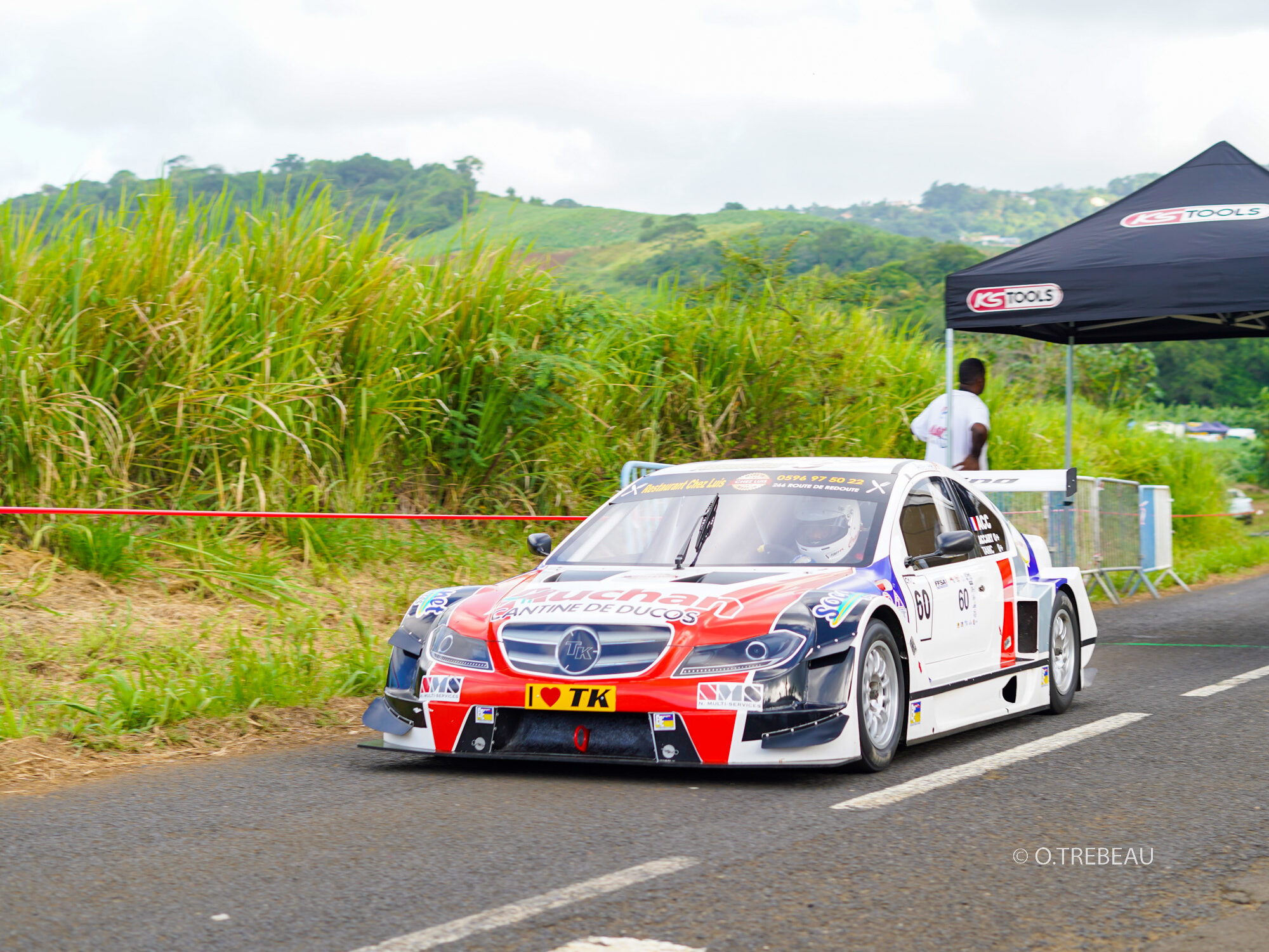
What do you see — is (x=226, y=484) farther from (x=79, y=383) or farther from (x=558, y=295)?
(x=558, y=295)

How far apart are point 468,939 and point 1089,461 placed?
67.0ft

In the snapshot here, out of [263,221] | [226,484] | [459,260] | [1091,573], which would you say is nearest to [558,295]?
[459,260]

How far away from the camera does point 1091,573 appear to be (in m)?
14.8

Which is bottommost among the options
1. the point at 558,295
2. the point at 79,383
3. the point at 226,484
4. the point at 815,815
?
the point at 815,815

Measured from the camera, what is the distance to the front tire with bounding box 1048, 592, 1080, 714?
26.4ft

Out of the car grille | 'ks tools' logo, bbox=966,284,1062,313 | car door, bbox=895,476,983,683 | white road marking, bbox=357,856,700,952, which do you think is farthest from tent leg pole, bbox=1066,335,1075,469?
white road marking, bbox=357,856,700,952

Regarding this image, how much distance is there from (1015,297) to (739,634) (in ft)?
22.3

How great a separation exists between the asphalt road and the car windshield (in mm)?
1051

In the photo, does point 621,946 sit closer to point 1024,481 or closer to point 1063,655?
point 1063,655

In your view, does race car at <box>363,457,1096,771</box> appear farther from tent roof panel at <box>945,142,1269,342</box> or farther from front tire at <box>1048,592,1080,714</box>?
tent roof panel at <box>945,142,1269,342</box>

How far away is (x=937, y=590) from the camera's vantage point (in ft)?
23.0

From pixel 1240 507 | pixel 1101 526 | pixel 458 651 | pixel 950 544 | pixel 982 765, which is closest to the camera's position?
pixel 458 651

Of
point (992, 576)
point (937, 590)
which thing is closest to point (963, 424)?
point (992, 576)

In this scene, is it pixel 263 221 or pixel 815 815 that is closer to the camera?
pixel 815 815
